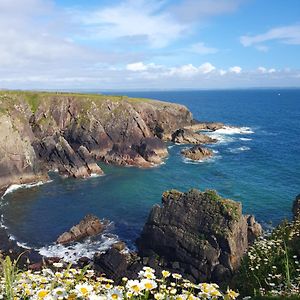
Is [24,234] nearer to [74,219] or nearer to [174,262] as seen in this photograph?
[74,219]

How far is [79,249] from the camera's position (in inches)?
1512

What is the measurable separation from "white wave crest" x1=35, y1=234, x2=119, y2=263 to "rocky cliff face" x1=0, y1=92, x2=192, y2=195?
929 inches

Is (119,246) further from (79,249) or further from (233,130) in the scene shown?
(233,130)

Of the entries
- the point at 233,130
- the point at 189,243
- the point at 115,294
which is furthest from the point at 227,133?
the point at 115,294

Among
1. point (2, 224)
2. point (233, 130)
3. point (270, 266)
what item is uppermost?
point (270, 266)

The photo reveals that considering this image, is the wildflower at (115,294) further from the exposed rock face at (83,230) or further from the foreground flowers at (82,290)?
the exposed rock face at (83,230)

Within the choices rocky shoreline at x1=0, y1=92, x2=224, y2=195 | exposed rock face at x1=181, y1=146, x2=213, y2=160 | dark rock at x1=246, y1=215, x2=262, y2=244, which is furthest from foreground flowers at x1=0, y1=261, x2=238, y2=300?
exposed rock face at x1=181, y1=146, x2=213, y2=160

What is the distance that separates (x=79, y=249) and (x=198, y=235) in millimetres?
12990

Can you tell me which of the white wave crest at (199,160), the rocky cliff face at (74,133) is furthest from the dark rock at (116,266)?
the white wave crest at (199,160)

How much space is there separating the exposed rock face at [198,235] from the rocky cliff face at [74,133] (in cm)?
3250

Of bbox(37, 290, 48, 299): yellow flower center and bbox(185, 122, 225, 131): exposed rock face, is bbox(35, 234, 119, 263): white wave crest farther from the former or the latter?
bbox(185, 122, 225, 131): exposed rock face

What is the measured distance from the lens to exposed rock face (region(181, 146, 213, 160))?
75.9m

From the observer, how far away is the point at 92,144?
77.6 m

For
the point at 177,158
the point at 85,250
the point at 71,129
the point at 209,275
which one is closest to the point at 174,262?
the point at 209,275
